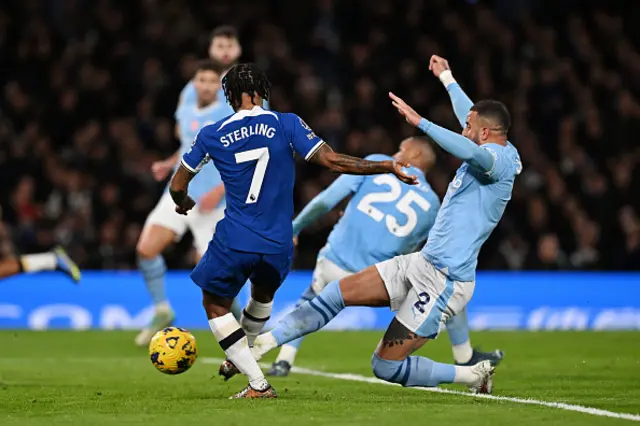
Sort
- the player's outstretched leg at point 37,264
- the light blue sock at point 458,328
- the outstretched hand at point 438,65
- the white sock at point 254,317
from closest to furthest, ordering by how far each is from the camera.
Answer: the white sock at point 254,317 < the outstretched hand at point 438,65 < the light blue sock at point 458,328 < the player's outstretched leg at point 37,264

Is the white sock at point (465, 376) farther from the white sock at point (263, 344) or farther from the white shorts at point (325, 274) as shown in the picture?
the white shorts at point (325, 274)

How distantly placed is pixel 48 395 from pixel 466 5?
14.3 m

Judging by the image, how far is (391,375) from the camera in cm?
707

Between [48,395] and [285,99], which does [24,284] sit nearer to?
[285,99]

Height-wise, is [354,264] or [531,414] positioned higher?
[354,264]

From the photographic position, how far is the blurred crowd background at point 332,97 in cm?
1614

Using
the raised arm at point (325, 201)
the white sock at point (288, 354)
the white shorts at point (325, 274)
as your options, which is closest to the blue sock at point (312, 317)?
the raised arm at point (325, 201)

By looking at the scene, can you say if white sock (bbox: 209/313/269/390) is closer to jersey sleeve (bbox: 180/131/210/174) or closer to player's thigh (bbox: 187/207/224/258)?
jersey sleeve (bbox: 180/131/210/174)

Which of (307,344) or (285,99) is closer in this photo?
(307,344)

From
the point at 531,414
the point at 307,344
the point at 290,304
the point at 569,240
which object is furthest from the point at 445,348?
the point at 531,414

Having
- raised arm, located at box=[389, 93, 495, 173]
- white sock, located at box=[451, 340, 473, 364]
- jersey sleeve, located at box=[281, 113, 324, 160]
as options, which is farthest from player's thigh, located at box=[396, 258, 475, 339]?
white sock, located at box=[451, 340, 473, 364]

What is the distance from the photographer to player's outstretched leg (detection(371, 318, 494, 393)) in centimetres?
705

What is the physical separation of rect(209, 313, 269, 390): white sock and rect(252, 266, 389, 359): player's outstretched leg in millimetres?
360

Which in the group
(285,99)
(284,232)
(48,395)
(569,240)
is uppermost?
(285,99)
